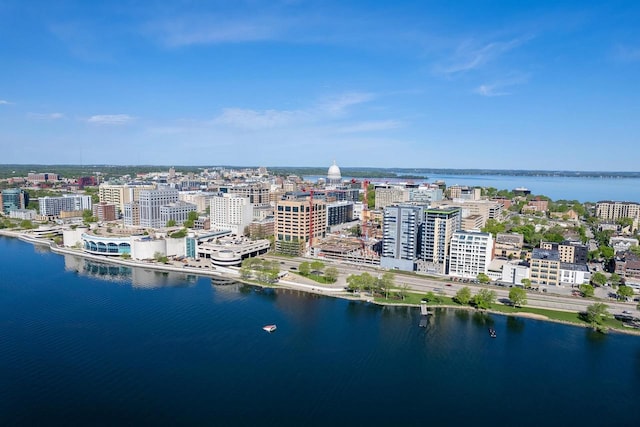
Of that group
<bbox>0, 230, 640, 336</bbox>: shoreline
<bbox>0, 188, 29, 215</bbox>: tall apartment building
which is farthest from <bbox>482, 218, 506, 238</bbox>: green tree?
<bbox>0, 188, 29, 215</bbox>: tall apartment building

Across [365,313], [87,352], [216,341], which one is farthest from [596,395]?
[87,352]

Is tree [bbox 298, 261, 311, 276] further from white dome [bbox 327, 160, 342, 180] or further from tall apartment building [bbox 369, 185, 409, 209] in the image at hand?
white dome [bbox 327, 160, 342, 180]

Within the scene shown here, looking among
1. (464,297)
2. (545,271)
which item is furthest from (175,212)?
(545,271)

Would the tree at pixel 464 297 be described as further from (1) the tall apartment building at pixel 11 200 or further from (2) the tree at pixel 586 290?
(1) the tall apartment building at pixel 11 200

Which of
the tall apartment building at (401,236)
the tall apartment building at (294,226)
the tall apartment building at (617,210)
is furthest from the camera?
the tall apartment building at (617,210)

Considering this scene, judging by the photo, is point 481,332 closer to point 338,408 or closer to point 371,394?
point 371,394

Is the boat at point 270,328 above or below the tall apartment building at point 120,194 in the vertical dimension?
below

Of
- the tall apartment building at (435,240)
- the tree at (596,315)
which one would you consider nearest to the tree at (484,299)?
the tree at (596,315)
